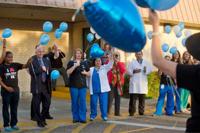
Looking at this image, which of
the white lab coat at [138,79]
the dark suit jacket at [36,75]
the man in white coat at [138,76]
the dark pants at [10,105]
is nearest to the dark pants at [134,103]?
the man in white coat at [138,76]

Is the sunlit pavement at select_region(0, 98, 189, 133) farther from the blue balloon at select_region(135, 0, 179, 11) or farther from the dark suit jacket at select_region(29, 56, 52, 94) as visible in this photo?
the blue balloon at select_region(135, 0, 179, 11)

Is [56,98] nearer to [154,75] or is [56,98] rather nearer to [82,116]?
[154,75]

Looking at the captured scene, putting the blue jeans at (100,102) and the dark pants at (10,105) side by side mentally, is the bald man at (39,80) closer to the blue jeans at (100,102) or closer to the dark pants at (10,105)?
the dark pants at (10,105)

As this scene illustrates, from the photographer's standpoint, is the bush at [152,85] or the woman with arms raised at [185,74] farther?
the bush at [152,85]

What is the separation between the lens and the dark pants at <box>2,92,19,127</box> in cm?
877

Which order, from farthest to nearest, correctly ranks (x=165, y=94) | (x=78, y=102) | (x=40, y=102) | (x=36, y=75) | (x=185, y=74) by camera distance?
1. (x=165, y=94)
2. (x=78, y=102)
3. (x=40, y=102)
4. (x=36, y=75)
5. (x=185, y=74)

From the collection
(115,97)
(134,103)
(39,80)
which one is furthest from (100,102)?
(39,80)

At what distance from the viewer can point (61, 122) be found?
33.1ft

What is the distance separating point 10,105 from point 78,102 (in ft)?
5.78

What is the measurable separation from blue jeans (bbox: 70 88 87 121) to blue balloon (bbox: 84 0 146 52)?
656cm

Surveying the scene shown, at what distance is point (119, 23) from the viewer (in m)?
3.24

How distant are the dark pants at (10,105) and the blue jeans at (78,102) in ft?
5.03

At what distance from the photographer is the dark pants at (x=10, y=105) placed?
8.77 metres

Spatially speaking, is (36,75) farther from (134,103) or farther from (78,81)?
(134,103)
